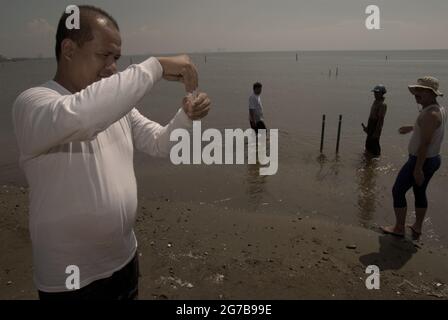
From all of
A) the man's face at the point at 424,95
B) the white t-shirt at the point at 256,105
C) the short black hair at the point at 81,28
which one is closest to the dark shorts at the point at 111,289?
the short black hair at the point at 81,28

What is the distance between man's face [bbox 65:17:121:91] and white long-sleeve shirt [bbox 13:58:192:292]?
133 millimetres

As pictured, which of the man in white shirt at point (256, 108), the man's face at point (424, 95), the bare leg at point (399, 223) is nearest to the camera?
the man's face at point (424, 95)

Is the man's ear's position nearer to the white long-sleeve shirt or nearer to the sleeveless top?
the white long-sleeve shirt

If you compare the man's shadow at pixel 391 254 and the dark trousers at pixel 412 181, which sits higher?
the dark trousers at pixel 412 181

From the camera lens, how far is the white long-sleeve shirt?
4.85 ft

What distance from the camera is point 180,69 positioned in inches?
72.4

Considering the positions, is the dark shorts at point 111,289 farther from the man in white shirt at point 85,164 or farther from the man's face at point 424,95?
the man's face at point 424,95

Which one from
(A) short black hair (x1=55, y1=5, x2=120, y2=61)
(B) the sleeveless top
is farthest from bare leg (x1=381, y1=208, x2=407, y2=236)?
(A) short black hair (x1=55, y1=5, x2=120, y2=61)

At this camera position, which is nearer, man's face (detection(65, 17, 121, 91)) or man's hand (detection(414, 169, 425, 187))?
man's face (detection(65, 17, 121, 91))

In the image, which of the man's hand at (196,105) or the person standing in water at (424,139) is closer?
the man's hand at (196,105)

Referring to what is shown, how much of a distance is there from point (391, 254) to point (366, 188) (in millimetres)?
4083

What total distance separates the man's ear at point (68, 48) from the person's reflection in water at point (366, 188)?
6781 mm

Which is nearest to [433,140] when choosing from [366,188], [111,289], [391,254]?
[391,254]

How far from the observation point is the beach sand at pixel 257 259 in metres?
4.56
